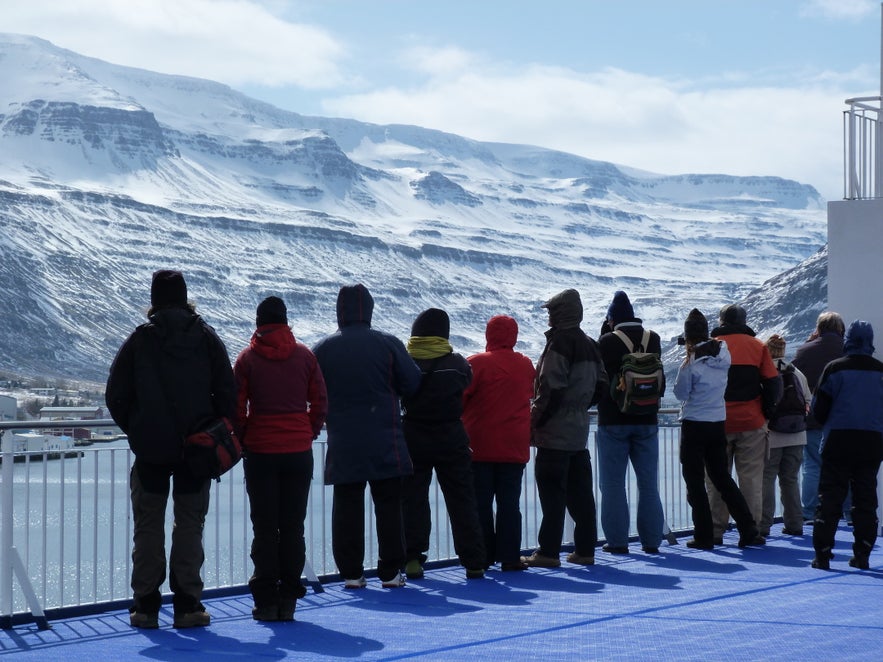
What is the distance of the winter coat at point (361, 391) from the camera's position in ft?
23.7

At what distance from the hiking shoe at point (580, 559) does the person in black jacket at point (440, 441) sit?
80 cm

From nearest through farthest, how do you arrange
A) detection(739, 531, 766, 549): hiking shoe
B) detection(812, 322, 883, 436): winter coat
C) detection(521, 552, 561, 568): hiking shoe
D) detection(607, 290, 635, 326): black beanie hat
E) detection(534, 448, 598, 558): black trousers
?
detection(812, 322, 883, 436): winter coat → detection(534, 448, 598, 558): black trousers → detection(521, 552, 561, 568): hiking shoe → detection(607, 290, 635, 326): black beanie hat → detection(739, 531, 766, 549): hiking shoe

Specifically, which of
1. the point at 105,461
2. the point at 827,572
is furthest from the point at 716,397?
the point at 105,461

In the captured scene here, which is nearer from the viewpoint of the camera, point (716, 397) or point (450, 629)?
point (450, 629)

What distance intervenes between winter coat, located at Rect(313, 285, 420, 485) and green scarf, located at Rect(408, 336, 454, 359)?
0.40 m

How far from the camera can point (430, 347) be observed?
7715 mm

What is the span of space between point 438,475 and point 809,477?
171 inches

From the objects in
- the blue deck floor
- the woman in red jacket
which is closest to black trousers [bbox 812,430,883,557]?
the blue deck floor

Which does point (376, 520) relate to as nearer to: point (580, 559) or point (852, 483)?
point (580, 559)

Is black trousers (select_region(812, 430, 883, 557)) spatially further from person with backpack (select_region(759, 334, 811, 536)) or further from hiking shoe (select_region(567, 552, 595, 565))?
person with backpack (select_region(759, 334, 811, 536))

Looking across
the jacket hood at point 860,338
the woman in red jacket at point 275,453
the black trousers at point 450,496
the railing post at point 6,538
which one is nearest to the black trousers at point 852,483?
the jacket hood at point 860,338

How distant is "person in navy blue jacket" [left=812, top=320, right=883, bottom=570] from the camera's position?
26.0ft

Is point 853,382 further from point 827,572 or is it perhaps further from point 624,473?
point 624,473

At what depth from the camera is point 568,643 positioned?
5.77m
